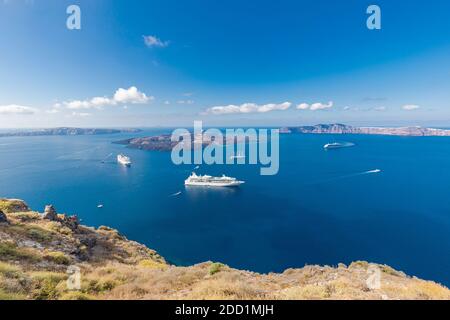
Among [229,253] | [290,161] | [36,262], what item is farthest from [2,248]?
[290,161]

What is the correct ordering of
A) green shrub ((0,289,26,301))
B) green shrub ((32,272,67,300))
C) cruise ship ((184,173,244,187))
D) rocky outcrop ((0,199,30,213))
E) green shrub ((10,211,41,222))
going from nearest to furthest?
green shrub ((0,289,26,301)) < green shrub ((32,272,67,300)) < green shrub ((10,211,41,222)) < rocky outcrop ((0,199,30,213)) < cruise ship ((184,173,244,187))

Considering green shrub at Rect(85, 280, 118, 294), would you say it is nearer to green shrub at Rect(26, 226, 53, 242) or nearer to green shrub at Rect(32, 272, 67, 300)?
green shrub at Rect(32, 272, 67, 300)

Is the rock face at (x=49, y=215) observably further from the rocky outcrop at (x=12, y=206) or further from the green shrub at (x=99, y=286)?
the green shrub at (x=99, y=286)

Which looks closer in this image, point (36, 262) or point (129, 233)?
point (36, 262)

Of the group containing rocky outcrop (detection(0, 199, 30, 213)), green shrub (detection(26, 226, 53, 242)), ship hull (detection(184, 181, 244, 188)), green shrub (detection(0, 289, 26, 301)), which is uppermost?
green shrub (detection(0, 289, 26, 301))

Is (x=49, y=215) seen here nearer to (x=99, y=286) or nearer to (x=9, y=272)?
(x=9, y=272)

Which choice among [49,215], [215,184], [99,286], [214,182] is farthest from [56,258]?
[214,182]

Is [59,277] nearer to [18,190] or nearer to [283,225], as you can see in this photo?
[283,225]

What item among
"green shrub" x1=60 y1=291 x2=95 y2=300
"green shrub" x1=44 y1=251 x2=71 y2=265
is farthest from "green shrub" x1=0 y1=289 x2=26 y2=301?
"green shrub" x1=44 y1=251 x2=71 y2=265
